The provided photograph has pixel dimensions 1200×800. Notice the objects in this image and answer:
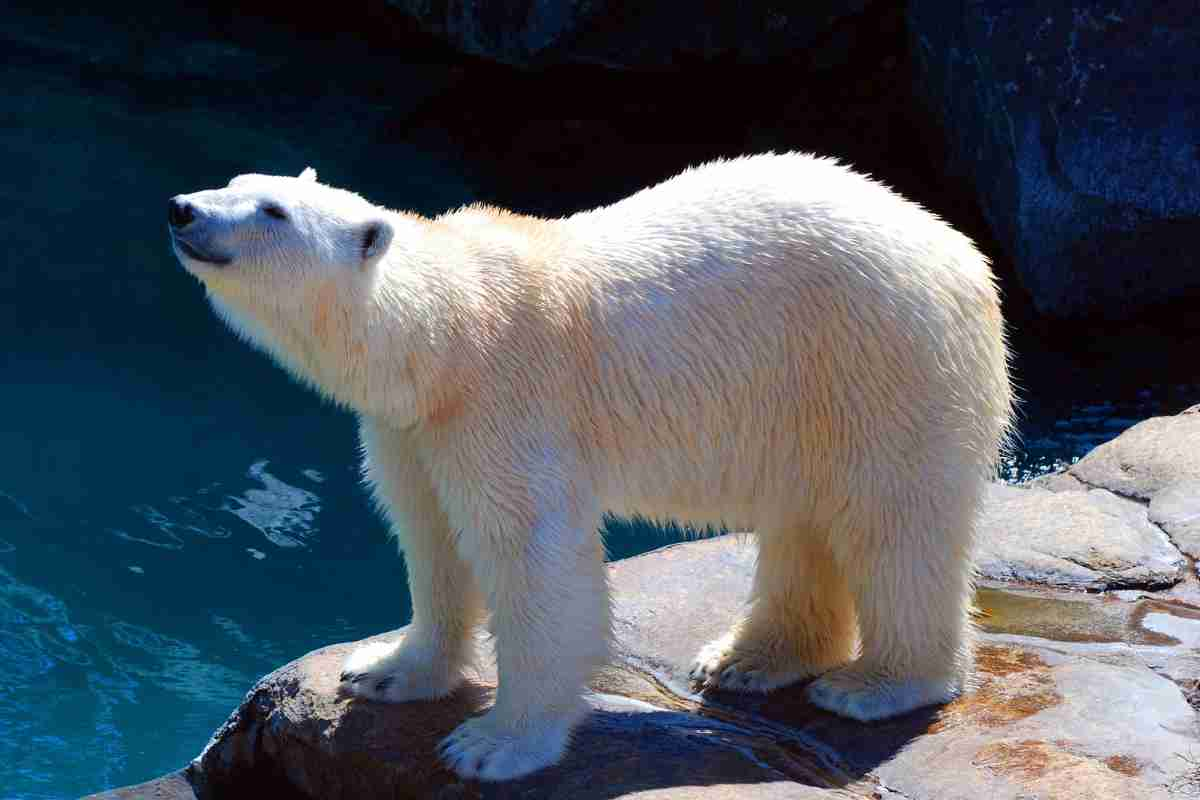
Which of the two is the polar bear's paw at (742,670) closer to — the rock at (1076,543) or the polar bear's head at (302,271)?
the rock at (1076,543)

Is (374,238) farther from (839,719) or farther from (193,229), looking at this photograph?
(839,719)

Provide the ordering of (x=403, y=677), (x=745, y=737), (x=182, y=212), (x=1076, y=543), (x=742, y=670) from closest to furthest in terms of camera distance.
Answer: (x=182, y=212)
(x=745, y=737)
(x=403, y=677)
(x=742, y=670)
(x=1076, y=543)

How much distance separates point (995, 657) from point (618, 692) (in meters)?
1.06

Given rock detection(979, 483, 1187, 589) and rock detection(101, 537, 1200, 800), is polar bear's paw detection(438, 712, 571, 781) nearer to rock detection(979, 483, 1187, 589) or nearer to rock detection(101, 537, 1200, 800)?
rock detection(101, 537, 1200, 800)

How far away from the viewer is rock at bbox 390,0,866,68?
1004 cm

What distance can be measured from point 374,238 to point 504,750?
1.22 metres

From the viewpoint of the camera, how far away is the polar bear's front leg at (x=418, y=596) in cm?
369

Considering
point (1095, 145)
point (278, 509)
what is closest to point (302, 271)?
point (278, 509)

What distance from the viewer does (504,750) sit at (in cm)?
349

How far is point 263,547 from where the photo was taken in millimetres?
6574

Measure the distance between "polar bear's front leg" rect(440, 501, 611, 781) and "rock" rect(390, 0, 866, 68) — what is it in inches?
279

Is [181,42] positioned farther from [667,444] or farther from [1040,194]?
[667,444]

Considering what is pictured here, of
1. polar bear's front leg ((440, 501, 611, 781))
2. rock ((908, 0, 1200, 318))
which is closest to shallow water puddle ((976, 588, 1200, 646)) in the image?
polar bear's front leg ((440, 501, 611, 781))

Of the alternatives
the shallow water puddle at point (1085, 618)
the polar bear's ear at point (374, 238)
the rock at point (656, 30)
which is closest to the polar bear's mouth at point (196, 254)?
the polar bear's ear at point (374, 238)
